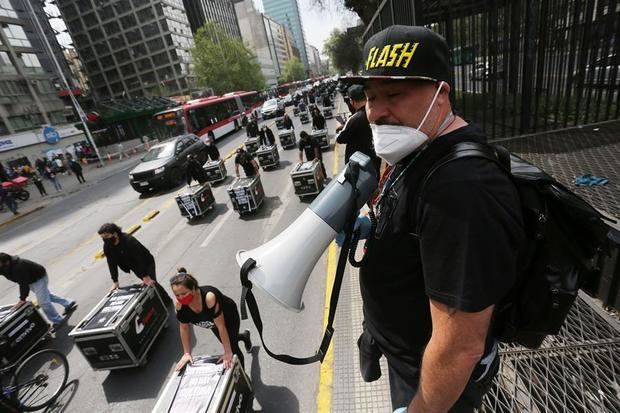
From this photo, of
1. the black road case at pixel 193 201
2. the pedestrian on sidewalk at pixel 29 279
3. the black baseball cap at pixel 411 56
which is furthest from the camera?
the black road case at pixel 193 201

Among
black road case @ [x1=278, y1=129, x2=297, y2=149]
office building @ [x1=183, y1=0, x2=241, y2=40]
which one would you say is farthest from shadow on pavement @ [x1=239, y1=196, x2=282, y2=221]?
office building @ [x1=183, y1=0, x2=241, y2=40]

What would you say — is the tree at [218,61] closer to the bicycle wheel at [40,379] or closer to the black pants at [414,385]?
the bicycle wheel at [40,379]

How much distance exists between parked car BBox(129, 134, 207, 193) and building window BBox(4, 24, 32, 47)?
32.2 meters

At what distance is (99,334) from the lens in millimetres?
3900

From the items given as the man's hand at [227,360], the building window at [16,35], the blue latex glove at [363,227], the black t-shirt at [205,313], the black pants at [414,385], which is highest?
the building window at [16,35]

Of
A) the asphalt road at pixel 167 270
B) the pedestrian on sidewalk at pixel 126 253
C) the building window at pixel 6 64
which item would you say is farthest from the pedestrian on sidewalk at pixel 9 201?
the building window at pixel 6 64

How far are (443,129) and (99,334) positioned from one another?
4575 millimetres

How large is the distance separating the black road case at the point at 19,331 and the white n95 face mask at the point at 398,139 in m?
6.23

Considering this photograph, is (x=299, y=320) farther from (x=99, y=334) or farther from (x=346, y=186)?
(x=346, y=186)

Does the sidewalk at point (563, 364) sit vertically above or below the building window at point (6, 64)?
below

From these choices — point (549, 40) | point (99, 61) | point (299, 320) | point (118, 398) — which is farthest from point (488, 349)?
point (99, 61)

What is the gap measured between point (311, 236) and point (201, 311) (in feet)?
8.20

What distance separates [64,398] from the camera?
13.2 feet

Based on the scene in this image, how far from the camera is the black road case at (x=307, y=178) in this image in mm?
8296
